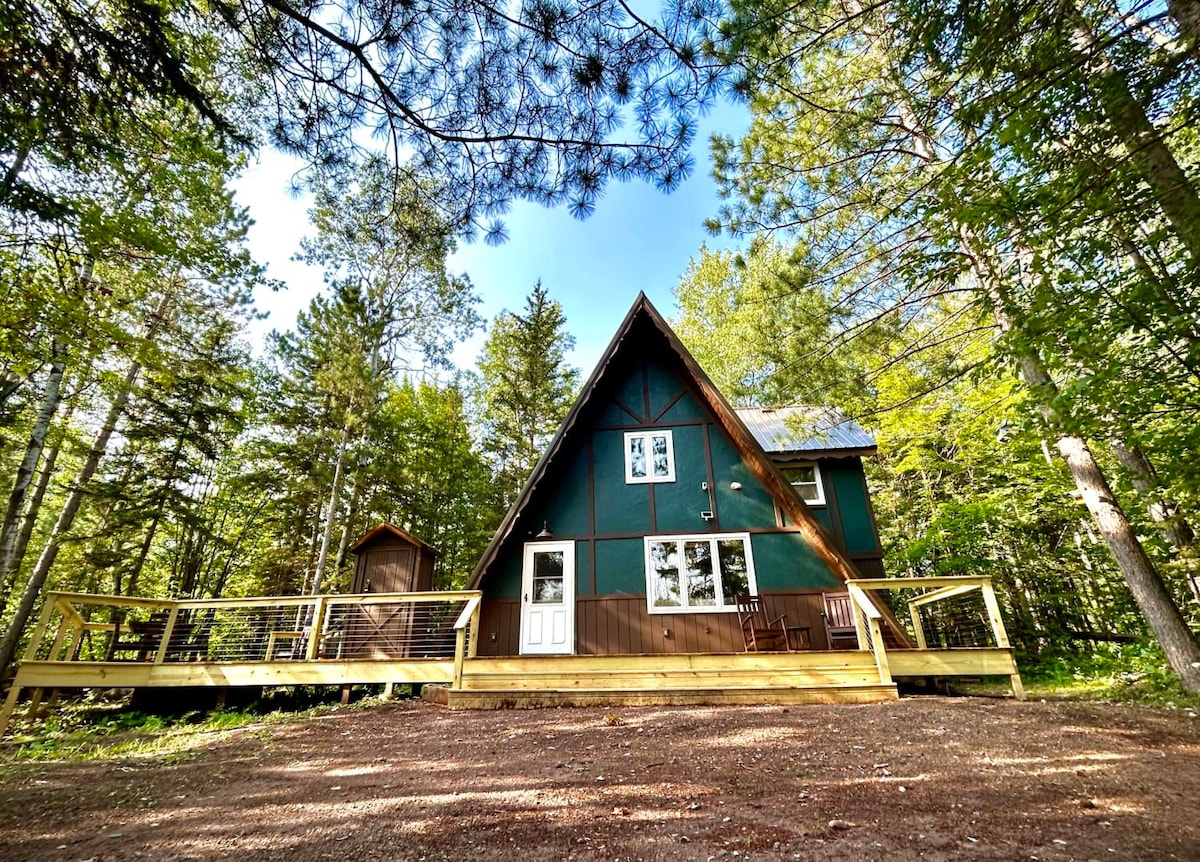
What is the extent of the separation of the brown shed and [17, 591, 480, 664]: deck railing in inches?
15.2

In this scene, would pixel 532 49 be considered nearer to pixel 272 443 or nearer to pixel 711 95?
pixel 711 95

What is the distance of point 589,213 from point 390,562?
330 inches

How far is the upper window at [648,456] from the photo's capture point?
29.9ft

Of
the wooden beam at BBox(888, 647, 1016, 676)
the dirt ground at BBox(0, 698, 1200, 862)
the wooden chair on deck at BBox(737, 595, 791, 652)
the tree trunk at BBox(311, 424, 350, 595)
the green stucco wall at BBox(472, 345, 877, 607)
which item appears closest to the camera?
the dirt ground at BBox(0, 698, 1200, 862)

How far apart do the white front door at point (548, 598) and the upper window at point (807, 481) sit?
4855 millimetres

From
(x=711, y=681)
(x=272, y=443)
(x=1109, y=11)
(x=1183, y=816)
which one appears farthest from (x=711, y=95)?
(x=272, y=443)

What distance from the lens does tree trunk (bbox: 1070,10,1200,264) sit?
11.4 feet

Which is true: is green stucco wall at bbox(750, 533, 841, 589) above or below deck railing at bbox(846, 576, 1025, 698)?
above

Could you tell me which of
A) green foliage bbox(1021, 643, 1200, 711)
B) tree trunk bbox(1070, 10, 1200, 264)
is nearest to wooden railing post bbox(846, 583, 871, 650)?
green foliage bbox(1021, 643, 1200, 711)

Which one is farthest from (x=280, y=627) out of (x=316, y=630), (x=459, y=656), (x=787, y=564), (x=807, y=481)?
(x=807, y=481)

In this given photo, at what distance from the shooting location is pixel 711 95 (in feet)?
12.4

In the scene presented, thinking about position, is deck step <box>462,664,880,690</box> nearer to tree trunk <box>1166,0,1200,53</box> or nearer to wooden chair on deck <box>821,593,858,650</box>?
wooden chair on deck <box>821,593,858,650</box>

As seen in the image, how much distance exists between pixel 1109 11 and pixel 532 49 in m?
4.54

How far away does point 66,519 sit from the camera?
32.3 feet
